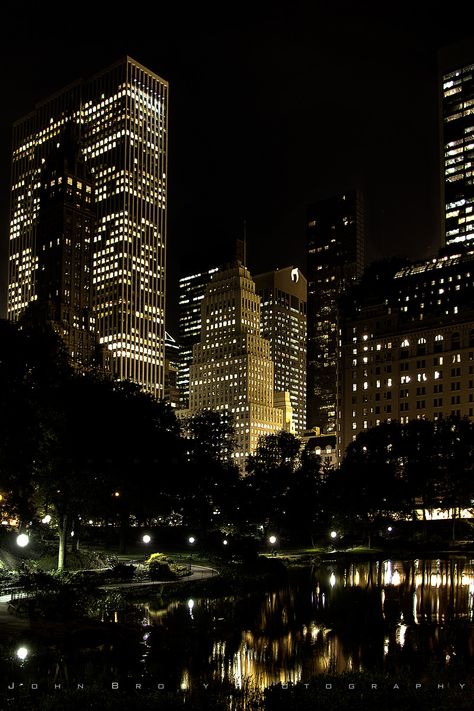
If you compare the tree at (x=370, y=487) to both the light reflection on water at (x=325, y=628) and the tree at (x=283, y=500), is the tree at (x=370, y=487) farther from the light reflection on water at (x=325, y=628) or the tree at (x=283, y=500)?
the light reflection on water at (x=325, y=628)

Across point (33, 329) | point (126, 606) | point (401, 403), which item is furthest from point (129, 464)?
point (401, 403)

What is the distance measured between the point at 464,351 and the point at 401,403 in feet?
63.6

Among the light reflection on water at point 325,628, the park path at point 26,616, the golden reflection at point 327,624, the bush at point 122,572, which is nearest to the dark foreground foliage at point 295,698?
the golden reflection at point 327,624

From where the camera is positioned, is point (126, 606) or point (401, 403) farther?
point (401, 403)

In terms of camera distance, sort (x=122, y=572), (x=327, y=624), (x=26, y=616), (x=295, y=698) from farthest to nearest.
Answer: (x=122, y=572), (x=327, y=624), (x=26, y=616), (x=295, y=698)

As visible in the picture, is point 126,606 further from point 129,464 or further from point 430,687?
point 129,464

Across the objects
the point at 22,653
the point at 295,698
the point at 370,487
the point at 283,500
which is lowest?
the point at 22,653

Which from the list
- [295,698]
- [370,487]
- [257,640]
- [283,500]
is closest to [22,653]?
[257,640]

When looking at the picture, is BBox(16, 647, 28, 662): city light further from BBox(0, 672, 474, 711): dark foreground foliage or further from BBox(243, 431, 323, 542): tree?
BBox(243, 431, 323, 542): tree

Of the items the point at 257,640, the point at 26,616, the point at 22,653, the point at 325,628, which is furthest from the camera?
the point at 325,628

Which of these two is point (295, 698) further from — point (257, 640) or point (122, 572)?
point (122, 572)

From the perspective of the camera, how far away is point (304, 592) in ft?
182

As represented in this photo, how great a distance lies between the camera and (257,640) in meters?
36.3

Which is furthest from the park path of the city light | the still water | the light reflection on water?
the light reflection on water
